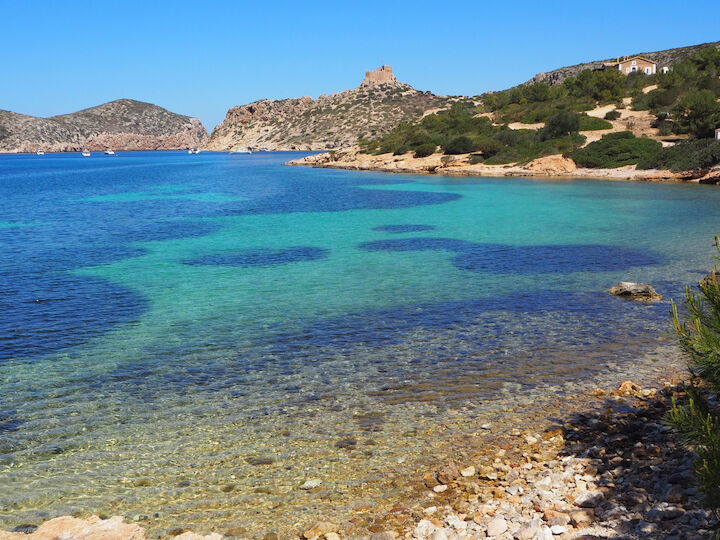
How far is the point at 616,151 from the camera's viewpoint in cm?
5541

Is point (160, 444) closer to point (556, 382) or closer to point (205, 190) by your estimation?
point (556, 382)

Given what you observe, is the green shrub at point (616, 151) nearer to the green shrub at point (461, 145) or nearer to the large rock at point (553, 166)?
the large rock at point (553, 166)

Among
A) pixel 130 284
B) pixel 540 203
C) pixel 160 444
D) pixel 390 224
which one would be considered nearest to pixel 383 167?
pixel 540 203

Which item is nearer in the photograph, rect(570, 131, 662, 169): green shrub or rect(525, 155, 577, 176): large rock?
rect(570, 131, 662, 169): green shrub

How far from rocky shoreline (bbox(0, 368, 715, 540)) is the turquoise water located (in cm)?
46

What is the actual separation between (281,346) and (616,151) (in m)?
52.1

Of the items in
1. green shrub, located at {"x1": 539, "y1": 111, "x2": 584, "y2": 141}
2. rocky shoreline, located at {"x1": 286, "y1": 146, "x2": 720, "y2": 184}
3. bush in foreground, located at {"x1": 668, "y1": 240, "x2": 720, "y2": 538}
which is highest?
green shrub, located at {"x1": 539, "y1": 111, "x2": 584, "y2": 141}

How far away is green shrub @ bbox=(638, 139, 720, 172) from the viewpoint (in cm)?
4528

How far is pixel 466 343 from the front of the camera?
1245 centimetres

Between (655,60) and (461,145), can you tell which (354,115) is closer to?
(655,60)

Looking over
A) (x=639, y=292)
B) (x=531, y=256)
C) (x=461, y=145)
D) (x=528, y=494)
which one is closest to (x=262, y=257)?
(x=531, y=256)

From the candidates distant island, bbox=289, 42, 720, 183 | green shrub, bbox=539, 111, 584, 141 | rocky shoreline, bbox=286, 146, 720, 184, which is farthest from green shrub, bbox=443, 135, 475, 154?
green shrub, bbox=539, 111, 584, 141

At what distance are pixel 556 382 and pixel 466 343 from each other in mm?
2513

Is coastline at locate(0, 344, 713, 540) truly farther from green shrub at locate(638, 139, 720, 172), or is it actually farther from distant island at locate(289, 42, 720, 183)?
green shrub at locate(638, 139, 720, 172)
